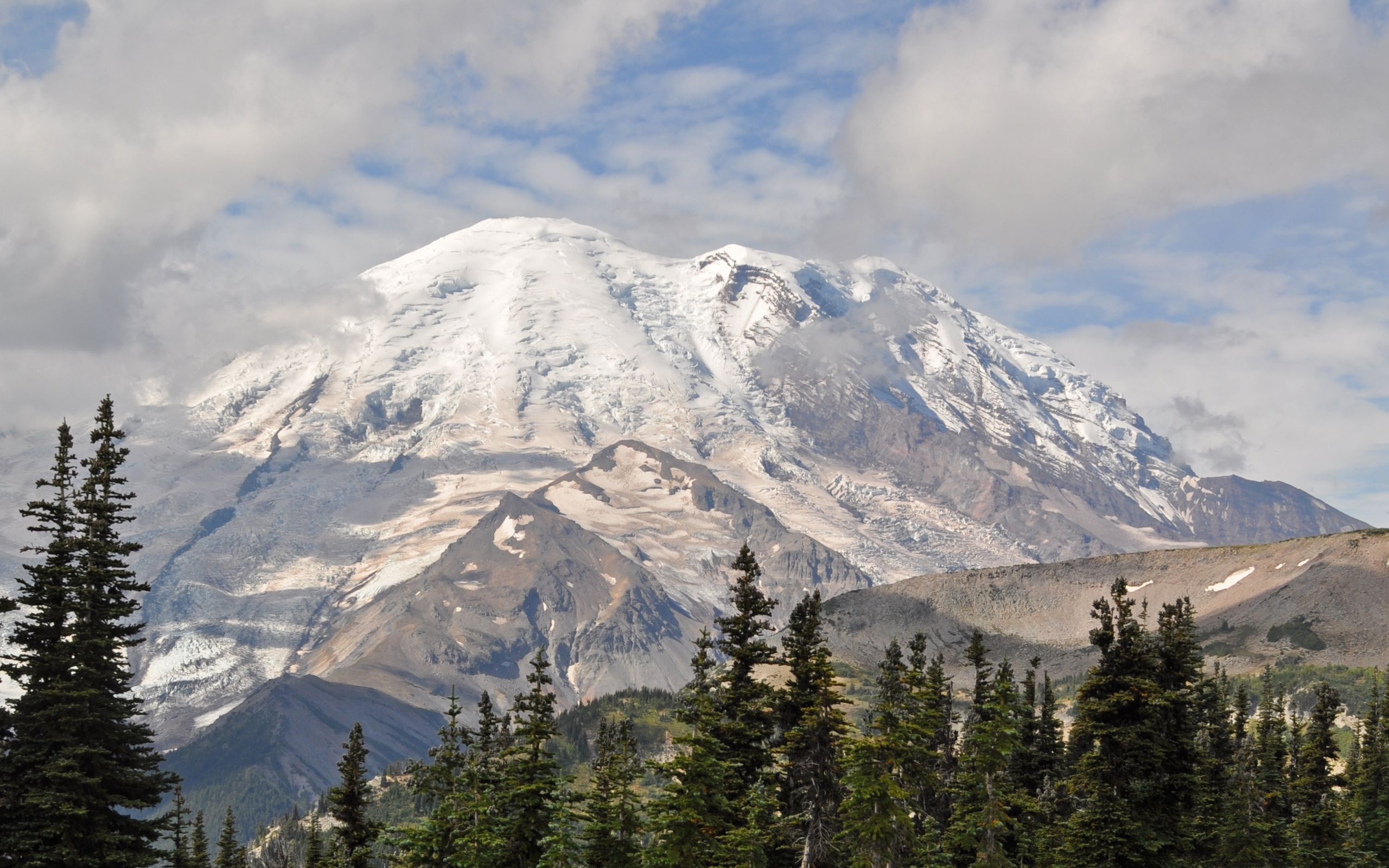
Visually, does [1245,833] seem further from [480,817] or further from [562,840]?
[480,817]

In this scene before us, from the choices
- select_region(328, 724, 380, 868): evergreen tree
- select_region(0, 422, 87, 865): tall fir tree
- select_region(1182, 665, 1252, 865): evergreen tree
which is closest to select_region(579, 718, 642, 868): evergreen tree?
select_region(328, 724, 380, 868): evergreen tree

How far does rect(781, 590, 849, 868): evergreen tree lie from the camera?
5459 centimetres

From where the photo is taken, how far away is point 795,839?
5616 cm

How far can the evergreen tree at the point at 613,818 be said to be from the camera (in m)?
56.3

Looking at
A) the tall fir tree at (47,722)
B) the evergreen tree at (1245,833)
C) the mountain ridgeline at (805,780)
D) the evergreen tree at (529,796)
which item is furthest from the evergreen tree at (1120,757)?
the tall fir tree at (47,722)

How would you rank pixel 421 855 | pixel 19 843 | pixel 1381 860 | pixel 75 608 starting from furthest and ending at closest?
pixel 1381 860
pixel 421 855
pixel 75 608
pixel 19 843

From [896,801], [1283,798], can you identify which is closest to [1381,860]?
[1283,798]

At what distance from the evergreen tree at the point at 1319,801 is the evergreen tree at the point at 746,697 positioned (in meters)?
47.1

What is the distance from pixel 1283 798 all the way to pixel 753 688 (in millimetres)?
65880

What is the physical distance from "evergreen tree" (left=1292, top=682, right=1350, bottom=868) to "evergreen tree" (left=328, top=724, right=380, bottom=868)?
58.3 meters

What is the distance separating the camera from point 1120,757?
59.8 metres

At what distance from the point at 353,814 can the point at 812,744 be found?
998 inches

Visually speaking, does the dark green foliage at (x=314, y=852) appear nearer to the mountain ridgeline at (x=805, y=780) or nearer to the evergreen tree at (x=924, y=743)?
the mountain ridgeline at (x=805, y=780)

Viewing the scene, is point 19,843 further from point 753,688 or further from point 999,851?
point 999,851
